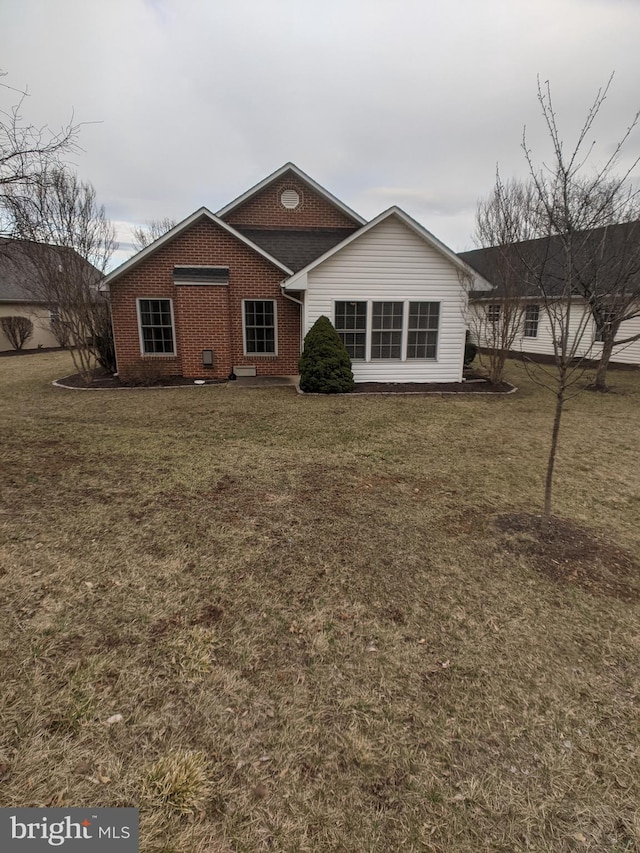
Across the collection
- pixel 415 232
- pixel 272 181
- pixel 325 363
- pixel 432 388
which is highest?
pixel 272 181

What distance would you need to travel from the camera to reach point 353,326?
466 inches

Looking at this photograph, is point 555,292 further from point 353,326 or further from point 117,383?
point 117,383

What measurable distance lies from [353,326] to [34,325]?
72.2 ft

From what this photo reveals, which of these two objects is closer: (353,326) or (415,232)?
(415,232)

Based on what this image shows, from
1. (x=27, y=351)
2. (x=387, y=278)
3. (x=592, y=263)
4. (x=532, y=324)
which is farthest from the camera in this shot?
(x=27, y=351)

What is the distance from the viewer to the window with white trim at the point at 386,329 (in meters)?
11.8

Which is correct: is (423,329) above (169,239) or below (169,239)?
below

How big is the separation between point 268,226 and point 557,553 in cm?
1441

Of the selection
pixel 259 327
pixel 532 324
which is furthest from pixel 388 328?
pixel 532 324

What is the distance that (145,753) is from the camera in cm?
202

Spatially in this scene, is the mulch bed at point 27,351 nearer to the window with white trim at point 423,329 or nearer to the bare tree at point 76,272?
the bare tree at point 76,272

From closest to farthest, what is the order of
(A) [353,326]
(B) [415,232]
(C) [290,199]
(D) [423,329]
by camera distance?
1. (B) [415,232]
2. (A) [353,326]
3. (D) [423,329]
4. (C) [290,199]

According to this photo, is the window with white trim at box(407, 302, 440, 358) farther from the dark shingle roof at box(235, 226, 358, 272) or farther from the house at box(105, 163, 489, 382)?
the dark shingle roof at box(235, 226, 358, 272)

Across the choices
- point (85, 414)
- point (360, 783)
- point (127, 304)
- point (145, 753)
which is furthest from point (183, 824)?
point (127, 304)
